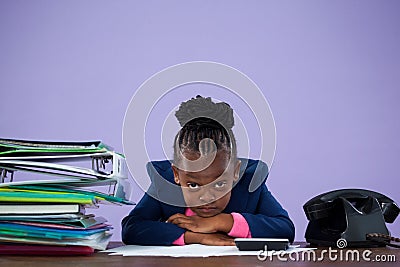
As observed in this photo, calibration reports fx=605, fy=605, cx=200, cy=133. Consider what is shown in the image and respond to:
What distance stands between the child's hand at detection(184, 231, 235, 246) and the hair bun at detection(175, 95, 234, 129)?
228 millimetres

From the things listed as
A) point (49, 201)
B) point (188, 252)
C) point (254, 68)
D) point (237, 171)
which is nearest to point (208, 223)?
point (237, 171)

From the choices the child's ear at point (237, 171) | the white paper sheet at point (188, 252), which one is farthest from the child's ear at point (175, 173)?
the white paper sheet at point (188, 252)

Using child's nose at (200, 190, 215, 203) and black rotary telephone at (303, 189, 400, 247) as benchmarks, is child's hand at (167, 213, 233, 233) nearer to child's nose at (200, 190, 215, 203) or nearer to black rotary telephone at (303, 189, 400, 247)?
child's nose at (200, 190, 215, 203)

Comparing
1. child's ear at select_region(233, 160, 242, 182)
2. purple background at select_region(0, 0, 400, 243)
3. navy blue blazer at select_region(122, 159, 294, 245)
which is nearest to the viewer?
navy blue blazer at select_region(122, 159, 294, 245)

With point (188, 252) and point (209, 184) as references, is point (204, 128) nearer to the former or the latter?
point (209, 184)

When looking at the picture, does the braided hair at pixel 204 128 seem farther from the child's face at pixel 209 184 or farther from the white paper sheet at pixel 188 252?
the white paper sheet at pixel 188 252

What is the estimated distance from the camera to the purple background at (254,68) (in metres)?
1.92

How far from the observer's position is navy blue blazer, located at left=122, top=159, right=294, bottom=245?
113 centimetres

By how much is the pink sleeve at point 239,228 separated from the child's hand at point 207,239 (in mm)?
14

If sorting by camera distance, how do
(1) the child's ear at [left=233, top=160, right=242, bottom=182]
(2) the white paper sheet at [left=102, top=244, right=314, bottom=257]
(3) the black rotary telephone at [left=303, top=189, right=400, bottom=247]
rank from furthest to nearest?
(1) the child's ear at [left=233, top=160, right=242, bottom=182]
(3) the black rotary telephone at [left=303, top=189, right=400, bottom=247]
(2) the white paper sheet at [left=102, top=244, right=314, bottom=257]

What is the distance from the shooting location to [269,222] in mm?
1193

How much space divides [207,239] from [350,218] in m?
0.26

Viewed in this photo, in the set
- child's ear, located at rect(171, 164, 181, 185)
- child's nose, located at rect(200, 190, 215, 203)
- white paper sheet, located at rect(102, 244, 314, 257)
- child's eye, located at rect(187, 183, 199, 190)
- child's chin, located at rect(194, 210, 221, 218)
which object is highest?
child's ear, located at rect(171, 164, 181, 185)

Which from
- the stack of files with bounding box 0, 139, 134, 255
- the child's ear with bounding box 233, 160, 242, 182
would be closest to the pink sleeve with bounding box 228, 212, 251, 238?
the child's ear with bounding box 233, 160, 242, 182
